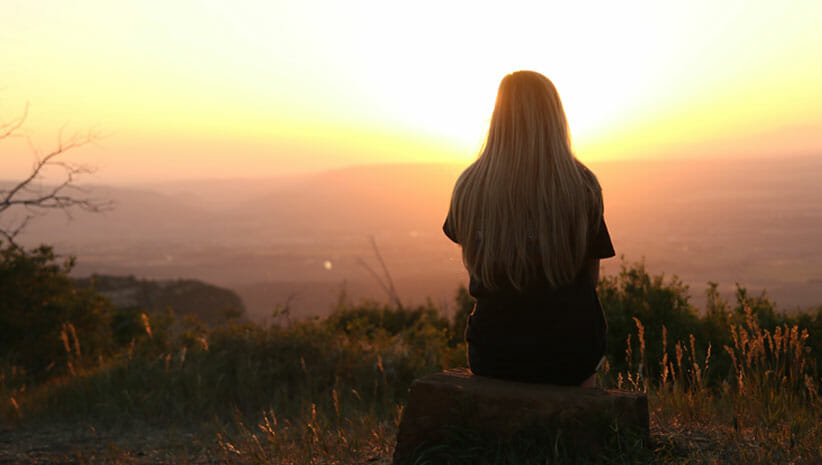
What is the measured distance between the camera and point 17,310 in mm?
8953

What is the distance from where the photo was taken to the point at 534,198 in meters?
3.13

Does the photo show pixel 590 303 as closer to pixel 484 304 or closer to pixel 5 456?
pixel 484 304

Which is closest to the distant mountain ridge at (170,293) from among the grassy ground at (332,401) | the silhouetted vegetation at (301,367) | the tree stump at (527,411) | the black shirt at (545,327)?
the silhouetted vegetation at (301,367)

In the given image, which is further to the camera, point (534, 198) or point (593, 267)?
point (593, 267)

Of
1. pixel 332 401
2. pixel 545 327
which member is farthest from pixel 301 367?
pixel 545 327

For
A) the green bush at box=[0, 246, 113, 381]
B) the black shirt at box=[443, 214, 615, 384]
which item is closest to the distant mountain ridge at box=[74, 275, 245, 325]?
the green bush at box=[0, 246, 113, 381]

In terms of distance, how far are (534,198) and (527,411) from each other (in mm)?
1075

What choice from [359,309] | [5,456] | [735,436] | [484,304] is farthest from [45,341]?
[735,436]

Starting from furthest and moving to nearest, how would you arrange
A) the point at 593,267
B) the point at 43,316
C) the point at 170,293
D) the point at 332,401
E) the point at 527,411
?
the point at 170,293, the point at 43,316, the point at 332,401, the point at 593,267, the point at 527,411

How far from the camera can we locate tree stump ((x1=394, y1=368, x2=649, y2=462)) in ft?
10.2

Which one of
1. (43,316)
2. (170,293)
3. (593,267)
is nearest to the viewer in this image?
(593,267)

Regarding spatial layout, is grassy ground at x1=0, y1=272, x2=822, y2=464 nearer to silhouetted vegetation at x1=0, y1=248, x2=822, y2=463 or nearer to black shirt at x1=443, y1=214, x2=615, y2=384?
silhouetted vegetation at x1=0, y1=248, x2=822, y2=463

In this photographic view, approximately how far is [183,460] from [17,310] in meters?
5.64

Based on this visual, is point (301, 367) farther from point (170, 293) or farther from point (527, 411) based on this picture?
point (170, 293)
